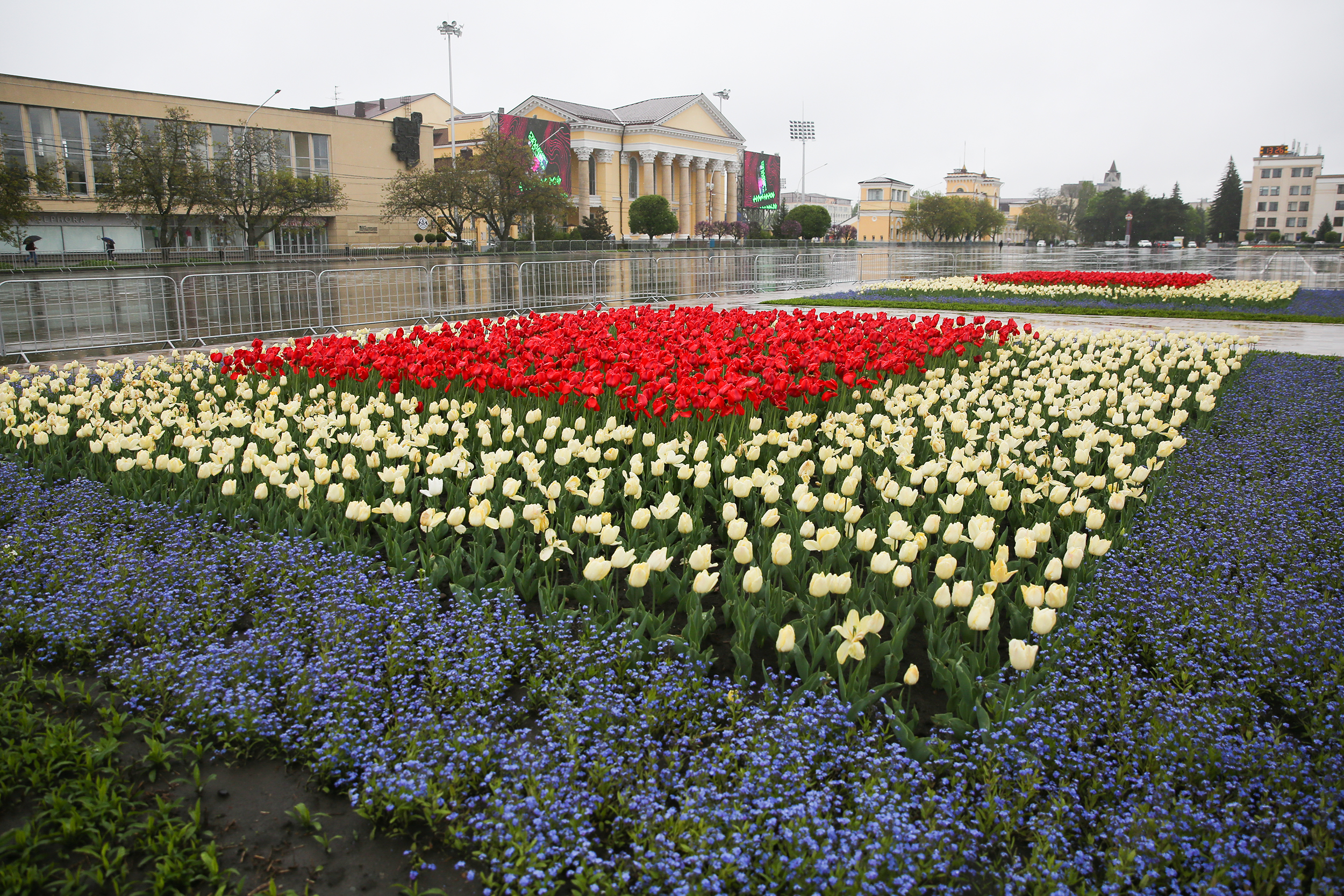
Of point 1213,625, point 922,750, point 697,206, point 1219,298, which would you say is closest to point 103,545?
point 922,750

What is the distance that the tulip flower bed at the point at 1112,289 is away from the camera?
63.4ft

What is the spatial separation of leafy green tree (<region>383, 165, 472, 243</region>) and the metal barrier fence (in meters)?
14.2

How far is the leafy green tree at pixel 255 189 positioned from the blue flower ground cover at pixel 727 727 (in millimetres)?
39539

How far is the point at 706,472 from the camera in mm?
4508

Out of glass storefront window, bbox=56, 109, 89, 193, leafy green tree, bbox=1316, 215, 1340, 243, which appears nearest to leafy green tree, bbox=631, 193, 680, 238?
glass storefront window, bbox=56, 109, 89, 193

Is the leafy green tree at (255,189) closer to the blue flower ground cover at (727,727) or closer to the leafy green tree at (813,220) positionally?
the leafy green tree at (813,220)

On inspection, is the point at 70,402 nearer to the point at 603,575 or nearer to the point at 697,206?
the point at 603,575

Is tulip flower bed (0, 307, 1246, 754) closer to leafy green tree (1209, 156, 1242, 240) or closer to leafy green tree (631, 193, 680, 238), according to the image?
leafy green tree (631, 193, 680, 238)

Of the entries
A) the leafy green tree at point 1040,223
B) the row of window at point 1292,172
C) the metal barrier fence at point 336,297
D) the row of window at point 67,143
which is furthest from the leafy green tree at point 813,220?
the row of window at point 1292,172

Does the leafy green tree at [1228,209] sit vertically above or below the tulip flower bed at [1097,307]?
above

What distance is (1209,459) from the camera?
6.03 m

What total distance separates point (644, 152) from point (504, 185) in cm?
3692

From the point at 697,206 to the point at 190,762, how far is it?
3417 inches

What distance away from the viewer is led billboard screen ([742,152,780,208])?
91.5m
